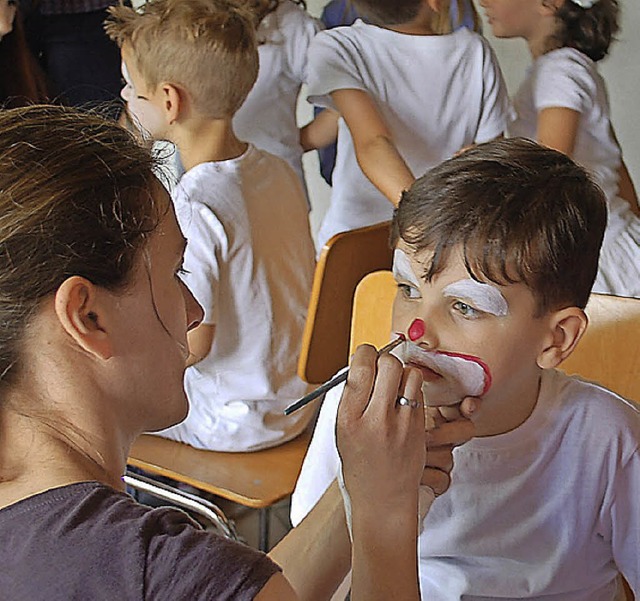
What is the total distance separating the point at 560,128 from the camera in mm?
1888

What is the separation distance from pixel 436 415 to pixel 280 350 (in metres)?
0.78

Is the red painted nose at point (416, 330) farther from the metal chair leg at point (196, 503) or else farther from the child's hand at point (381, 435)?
the metal chair leg at point (196, 503)

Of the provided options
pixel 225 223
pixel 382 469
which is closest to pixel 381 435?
pixel 382 469

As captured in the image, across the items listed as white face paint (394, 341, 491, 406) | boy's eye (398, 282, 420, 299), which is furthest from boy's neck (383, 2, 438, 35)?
white face paint (394, 341, 491, 406)

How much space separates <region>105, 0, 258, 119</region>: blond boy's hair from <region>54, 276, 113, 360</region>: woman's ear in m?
1.15

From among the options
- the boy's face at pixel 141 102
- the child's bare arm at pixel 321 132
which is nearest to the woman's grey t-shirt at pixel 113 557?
the boy's face at pixel 141 102

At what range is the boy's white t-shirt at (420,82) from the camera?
200 centimetres

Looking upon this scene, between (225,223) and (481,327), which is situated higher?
(481,327)

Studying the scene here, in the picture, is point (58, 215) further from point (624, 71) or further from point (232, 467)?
point (624, 71)

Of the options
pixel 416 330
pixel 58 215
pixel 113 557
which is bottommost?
pixel 416 330

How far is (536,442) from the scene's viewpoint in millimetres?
1054

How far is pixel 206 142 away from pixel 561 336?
3.09ft

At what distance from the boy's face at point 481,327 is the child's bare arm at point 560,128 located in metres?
0.91

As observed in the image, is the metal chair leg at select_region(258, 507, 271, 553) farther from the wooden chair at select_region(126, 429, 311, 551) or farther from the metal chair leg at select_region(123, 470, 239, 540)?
the metal chair leg at select_region(123, 470, 239, 540)
